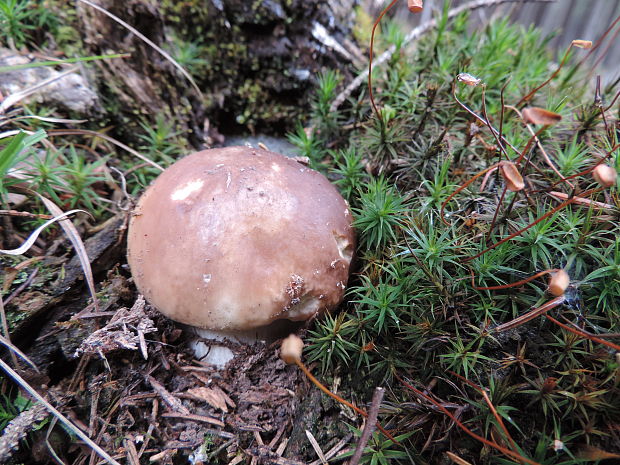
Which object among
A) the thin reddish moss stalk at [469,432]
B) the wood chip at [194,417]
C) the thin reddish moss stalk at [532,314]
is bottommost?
the wood chip at [194,417]

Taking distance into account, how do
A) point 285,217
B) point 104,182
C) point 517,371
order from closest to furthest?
1. point 517,371
2. point 285,217
3. point 104,182

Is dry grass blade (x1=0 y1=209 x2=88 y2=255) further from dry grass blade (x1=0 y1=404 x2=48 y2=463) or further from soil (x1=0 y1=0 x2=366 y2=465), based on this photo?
dry grass blade (x1=0 y1=404 x2=48 y2=463)

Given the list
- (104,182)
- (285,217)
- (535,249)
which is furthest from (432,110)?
(104,182)

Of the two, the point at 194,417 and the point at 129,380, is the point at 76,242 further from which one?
the point at 194,417

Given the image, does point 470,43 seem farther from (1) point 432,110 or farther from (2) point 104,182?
(2) point 104,182

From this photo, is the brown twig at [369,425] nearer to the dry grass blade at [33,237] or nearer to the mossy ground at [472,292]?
the mossy ground at [472,292]

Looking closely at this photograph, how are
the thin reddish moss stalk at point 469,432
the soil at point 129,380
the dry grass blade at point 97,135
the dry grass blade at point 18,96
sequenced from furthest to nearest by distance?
the dry grass blade at point 97,135, the dry grass blade at point 18,96, the soil at point 129,380, the thin reddish moss stalk at point 469,432

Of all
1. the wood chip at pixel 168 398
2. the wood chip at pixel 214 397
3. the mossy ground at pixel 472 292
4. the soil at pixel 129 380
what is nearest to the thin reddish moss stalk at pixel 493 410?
the mossy ground at pixel 472 292

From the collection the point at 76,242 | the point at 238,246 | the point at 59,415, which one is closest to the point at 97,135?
the point at 76,242
